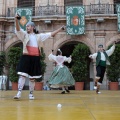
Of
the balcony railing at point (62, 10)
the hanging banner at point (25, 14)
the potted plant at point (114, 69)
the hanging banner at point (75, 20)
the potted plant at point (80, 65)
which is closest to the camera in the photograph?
the potted plant at point (114, 69)

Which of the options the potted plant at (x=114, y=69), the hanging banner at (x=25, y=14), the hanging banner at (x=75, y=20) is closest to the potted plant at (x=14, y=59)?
the hanging banner at (x=25, y=14)

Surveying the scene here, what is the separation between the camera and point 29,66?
22.8ft

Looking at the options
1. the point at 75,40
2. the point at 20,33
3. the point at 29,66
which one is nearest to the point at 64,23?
the point at 75,40

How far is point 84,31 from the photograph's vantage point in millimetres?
19000

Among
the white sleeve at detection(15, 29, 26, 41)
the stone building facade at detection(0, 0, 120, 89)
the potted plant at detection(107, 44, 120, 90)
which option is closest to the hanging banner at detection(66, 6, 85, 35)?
the stone building facade at detection(0, 0, 120, 89)

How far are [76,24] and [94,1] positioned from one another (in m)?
2.15

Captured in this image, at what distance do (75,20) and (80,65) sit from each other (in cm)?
332

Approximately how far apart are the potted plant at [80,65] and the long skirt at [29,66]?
10.7m

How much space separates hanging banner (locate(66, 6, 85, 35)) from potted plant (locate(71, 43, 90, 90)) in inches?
62.0

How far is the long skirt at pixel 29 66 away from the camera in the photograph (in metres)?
6.87

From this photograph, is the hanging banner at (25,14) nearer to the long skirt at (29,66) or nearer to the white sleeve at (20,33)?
the white sleeve at (20,33)

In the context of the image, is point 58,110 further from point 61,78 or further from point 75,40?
point 75,40

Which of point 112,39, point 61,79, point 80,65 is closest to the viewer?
point 61,79

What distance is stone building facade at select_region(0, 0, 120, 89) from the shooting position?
1909 cm
